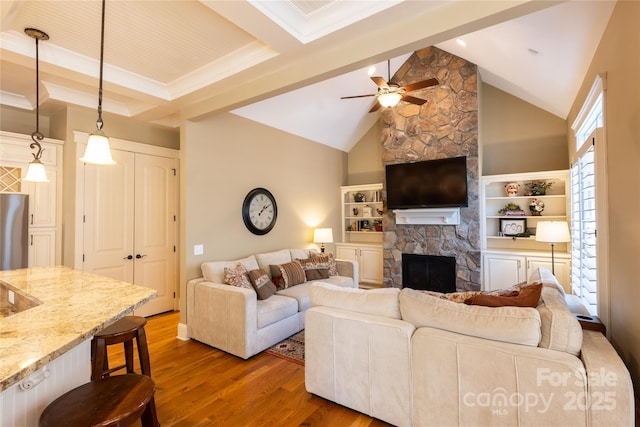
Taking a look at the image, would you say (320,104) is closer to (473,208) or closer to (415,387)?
(473,208)

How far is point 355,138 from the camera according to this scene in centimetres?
689

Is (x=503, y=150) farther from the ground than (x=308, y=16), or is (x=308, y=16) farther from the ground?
(x=308, y=16)

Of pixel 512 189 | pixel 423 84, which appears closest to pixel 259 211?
pixel 423 84

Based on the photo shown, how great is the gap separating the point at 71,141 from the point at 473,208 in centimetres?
A: 587

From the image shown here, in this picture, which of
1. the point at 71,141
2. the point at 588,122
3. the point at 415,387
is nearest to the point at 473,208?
the point at 588,122

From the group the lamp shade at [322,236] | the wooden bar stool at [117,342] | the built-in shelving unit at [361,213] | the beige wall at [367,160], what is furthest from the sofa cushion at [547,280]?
the beige wall at [367,160]

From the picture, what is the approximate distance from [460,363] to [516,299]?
1.89 ft

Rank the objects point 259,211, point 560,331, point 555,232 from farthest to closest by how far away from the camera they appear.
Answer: point 259,211
point 555,232
point 560,331

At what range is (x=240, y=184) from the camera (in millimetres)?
4516

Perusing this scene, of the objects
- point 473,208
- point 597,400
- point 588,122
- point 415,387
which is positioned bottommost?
point 415,387

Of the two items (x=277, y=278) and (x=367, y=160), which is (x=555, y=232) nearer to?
(x=277, y=278)

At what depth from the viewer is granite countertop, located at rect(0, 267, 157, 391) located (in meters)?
1.03

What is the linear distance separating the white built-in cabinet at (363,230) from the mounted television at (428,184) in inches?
28.8

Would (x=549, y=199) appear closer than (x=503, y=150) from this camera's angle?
Yes
